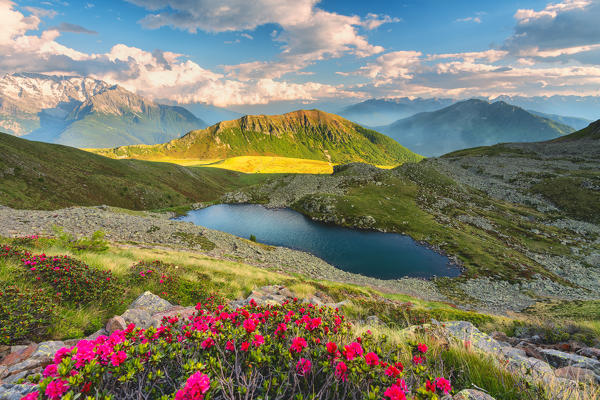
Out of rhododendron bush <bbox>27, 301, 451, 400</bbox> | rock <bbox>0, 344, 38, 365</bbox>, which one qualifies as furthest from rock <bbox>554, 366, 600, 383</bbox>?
rock <bbox>0, 344, 38, 365</bbox>

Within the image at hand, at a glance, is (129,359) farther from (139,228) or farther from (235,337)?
(139,228)

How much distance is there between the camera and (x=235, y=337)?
4.82 metres

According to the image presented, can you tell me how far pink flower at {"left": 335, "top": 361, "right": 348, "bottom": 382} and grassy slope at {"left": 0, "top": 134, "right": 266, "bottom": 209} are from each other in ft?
224

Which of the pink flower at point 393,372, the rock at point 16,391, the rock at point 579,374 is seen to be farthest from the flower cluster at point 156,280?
the rock at point 579,374

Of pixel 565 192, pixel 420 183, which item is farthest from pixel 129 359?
pixel 565 192

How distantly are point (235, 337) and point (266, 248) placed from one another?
150 ft

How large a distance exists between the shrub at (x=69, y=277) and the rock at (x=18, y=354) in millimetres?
3354

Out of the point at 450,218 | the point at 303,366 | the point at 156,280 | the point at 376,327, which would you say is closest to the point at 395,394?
the point at 303,366

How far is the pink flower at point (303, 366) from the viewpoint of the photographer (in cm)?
405

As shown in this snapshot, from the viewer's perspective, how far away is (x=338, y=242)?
2366 inches

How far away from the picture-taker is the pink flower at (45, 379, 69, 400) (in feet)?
10.5

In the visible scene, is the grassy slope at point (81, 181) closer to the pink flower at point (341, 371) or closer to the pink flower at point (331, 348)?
the pink flower at point (331, 348)

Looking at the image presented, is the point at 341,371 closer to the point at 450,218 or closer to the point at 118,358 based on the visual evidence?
the point at 118,358

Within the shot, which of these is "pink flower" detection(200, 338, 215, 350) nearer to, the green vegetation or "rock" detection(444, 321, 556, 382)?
"rock" detection(444, 321, 556, 382)
